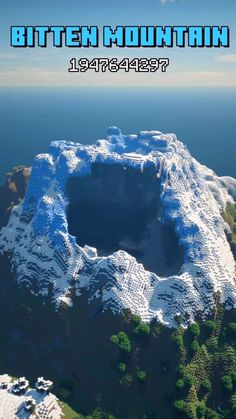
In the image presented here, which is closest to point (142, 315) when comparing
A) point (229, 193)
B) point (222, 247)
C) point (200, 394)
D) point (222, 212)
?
point (200, 394)

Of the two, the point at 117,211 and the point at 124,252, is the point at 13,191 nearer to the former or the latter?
the point at 117,211

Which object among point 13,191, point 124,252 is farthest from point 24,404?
point 13,191

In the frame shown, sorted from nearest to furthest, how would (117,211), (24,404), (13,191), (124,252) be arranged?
(24,404), (124,252), (117,211), (13,191)

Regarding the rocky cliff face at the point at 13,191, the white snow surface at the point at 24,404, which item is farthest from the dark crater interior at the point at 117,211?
the white snow surface at the point at 24,404

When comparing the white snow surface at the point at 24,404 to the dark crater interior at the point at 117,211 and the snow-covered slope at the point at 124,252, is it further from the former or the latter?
the dark crater interior at the point at 117,211

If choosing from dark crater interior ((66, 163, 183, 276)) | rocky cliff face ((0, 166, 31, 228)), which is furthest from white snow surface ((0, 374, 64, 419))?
rocky cliff face ((0, 166, 31, 228))

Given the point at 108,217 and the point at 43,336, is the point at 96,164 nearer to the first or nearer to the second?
the point at 108,217
